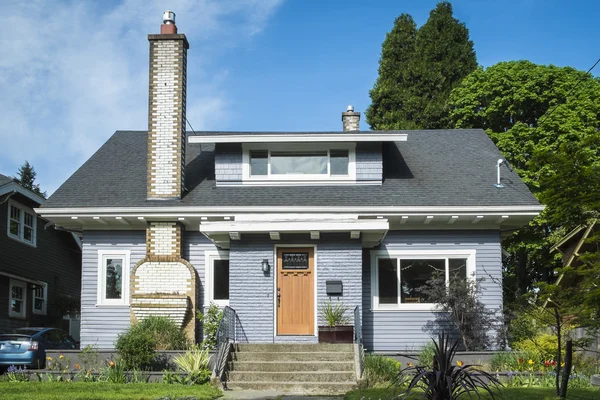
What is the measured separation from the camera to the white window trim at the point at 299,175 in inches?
755

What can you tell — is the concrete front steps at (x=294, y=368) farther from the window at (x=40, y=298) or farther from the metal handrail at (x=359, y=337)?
the window at (x=40, y=298)

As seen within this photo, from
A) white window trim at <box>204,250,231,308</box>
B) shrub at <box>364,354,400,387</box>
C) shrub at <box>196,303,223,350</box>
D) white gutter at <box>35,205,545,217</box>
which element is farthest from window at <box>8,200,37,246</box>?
shrub at <box>364,354,400,387</box>

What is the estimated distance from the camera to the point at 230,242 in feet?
57.0

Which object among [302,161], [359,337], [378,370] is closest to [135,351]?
[359,337]

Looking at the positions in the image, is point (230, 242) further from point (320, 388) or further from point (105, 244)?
point (320, 388)

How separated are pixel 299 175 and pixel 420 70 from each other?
811 inches

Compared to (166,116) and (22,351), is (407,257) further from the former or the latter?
(22,351)

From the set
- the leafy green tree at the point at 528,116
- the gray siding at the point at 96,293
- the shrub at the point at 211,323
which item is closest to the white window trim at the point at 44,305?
the gray siding at the point at 96,293

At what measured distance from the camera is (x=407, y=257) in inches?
714

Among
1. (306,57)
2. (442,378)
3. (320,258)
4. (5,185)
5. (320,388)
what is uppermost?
(306,57)

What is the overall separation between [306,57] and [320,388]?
7012 millimetres

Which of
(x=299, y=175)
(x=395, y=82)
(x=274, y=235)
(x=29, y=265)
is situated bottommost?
(x=29, y=265)

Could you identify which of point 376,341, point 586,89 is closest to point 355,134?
point 376,341

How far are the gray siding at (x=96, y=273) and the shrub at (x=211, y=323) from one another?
1.79 feet
